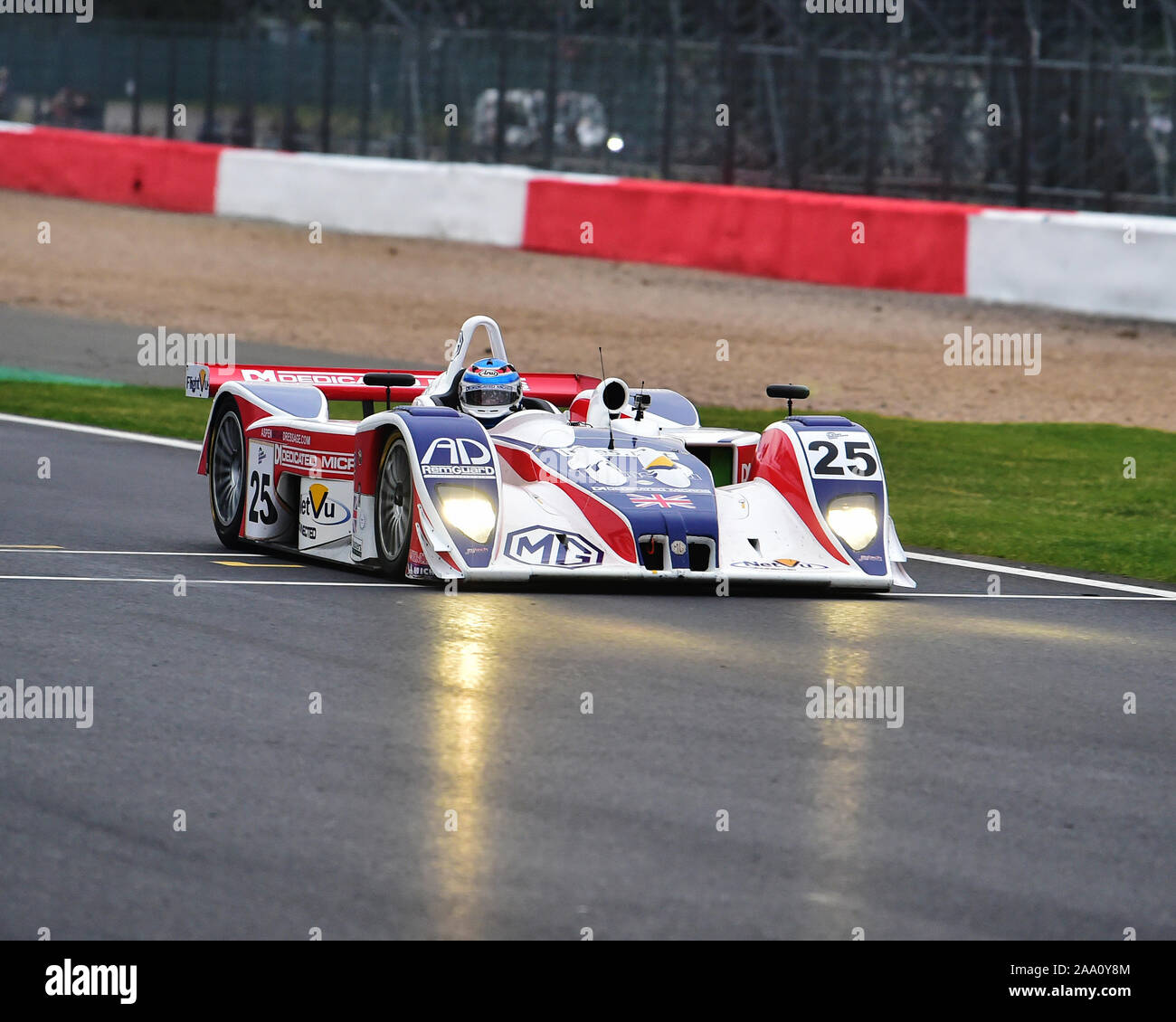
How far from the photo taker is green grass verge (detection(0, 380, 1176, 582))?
1245 cm

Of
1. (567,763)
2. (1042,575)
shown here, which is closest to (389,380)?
(1042,575)

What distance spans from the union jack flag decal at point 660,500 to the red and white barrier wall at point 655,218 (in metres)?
13.5

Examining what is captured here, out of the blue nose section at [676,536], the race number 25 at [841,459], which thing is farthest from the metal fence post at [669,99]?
the blue nose section at [676,536]

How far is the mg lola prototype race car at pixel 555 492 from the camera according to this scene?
9.73m

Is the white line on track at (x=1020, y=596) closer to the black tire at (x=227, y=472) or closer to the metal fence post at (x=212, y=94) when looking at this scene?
the black tire at (x=227, y=472)

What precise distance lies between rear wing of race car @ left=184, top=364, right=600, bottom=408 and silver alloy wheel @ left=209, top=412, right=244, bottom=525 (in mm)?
259

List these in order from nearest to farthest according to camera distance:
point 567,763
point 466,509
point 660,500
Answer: point 567,763 < point 466,509 < point 660,500

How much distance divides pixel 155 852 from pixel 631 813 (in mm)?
1313

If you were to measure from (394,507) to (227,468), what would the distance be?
6.03ft

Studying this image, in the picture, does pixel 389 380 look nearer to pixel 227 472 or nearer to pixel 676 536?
pixel 227 472

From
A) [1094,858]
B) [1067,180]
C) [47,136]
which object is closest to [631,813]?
[1094,858]

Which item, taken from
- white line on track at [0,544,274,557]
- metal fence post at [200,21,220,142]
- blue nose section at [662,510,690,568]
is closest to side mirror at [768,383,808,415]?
blue nose section at [662,510,690,568]

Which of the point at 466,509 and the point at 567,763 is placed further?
the point at 466,509

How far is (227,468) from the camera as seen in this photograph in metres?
11.7
